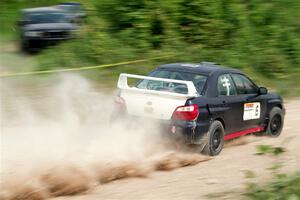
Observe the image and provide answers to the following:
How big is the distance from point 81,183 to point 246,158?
362 cm

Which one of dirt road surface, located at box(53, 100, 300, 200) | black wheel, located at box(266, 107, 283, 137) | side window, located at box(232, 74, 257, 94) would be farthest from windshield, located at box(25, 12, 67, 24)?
dirt road surface, located at box(53, 100, 300, 200)

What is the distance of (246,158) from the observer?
11016mm

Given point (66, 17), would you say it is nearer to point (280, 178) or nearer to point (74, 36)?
point (74, 36)

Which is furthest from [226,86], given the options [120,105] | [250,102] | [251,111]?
[120,105]

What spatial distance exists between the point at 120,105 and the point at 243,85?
2600 mm

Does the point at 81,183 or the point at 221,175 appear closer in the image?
the point at 81,183

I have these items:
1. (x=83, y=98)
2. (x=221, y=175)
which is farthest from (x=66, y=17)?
(x=221, y=175)

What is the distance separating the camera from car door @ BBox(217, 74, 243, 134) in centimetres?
1137

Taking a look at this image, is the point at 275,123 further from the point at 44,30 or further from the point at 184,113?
the point at 44,30

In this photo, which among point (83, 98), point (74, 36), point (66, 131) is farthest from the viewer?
point (74, 36)

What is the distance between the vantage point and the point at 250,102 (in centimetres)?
1218

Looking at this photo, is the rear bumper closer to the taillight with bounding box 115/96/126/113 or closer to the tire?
the tire

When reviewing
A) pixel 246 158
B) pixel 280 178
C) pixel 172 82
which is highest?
pixel 172 82

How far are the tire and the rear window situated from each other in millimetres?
658
